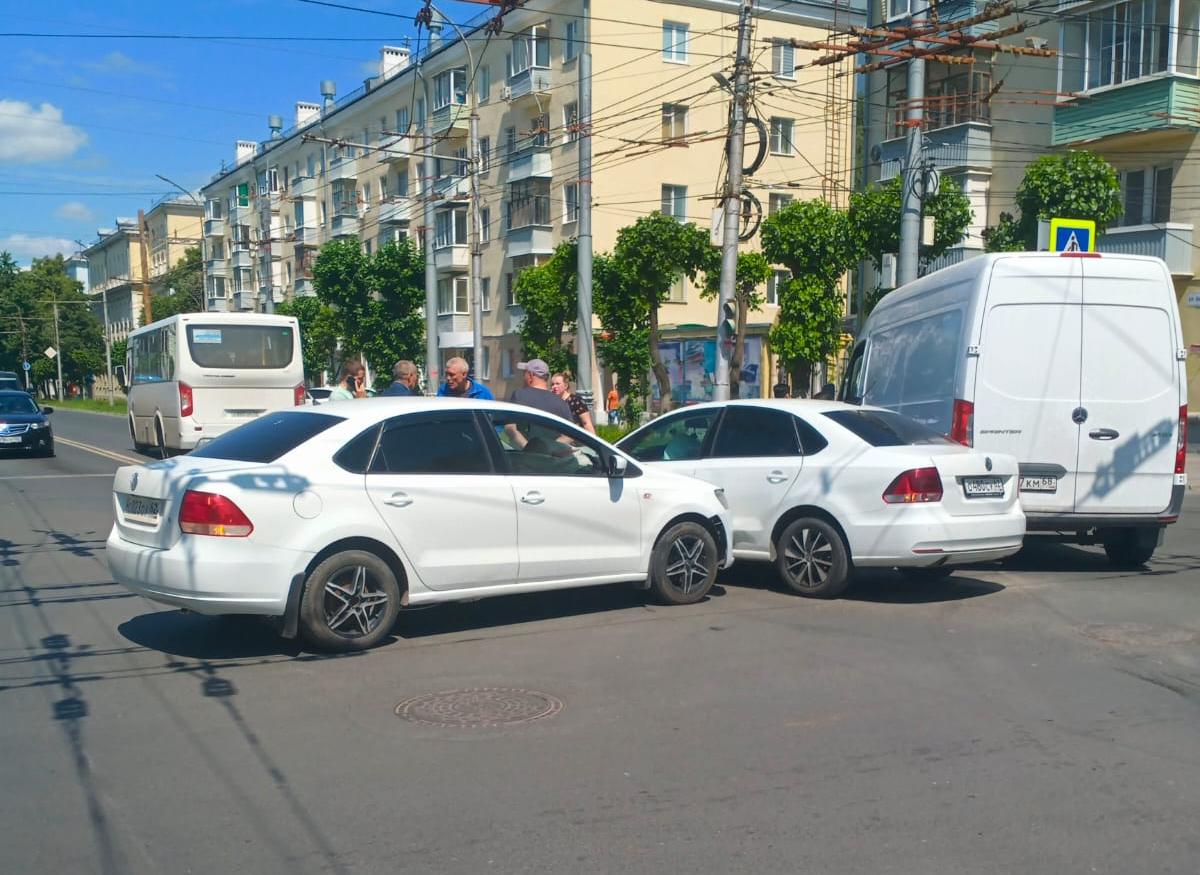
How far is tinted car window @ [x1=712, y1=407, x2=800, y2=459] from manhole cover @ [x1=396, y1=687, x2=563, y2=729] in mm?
3842

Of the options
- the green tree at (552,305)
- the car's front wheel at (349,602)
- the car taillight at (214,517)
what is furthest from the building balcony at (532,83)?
the car taillight at (214,517)

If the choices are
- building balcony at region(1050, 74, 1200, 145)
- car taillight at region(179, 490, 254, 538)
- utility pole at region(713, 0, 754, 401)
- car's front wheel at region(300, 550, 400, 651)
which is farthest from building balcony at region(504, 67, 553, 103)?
car taillight at region(179, 490, 254, 538)

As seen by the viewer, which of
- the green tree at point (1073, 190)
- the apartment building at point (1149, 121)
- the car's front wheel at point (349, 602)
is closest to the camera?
the car's front wheel at point (349, 602)

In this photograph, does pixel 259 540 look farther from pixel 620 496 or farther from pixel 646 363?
pixel 646 363

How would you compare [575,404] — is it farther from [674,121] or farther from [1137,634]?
[674,121]

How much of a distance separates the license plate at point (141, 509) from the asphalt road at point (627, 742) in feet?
2.78

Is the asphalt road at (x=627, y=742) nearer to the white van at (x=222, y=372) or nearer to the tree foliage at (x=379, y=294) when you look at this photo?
the white van at (x=222, y=372)

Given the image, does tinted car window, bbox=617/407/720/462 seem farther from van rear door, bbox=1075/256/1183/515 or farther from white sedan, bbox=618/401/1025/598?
van rear door, bbox=1075/256/1183/515

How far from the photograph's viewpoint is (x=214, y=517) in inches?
268

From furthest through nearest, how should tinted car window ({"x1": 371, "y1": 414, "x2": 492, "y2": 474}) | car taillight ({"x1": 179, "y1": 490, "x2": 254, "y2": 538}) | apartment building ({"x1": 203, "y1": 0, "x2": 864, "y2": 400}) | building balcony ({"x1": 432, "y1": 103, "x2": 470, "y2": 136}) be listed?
1. building balcony ({"x1": 432, "y1": 103, "x2": 470, "y2": 136})
2. apartment building ({"x1": 203, "y1": 0, "x2": 864, "y2": 400})
3. tinted car window ({"x1": 371, "y1": 414, "x2": 492, "y2": 474})
4. car taillight ({"x1": 179, "y1": 490, "x2": 254, "y2": 538})

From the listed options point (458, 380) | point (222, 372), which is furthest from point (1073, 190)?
point (222, 372)

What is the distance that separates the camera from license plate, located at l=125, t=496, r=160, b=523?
23.3ft

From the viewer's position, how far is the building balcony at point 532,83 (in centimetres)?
4262

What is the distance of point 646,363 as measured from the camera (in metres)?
35.1
